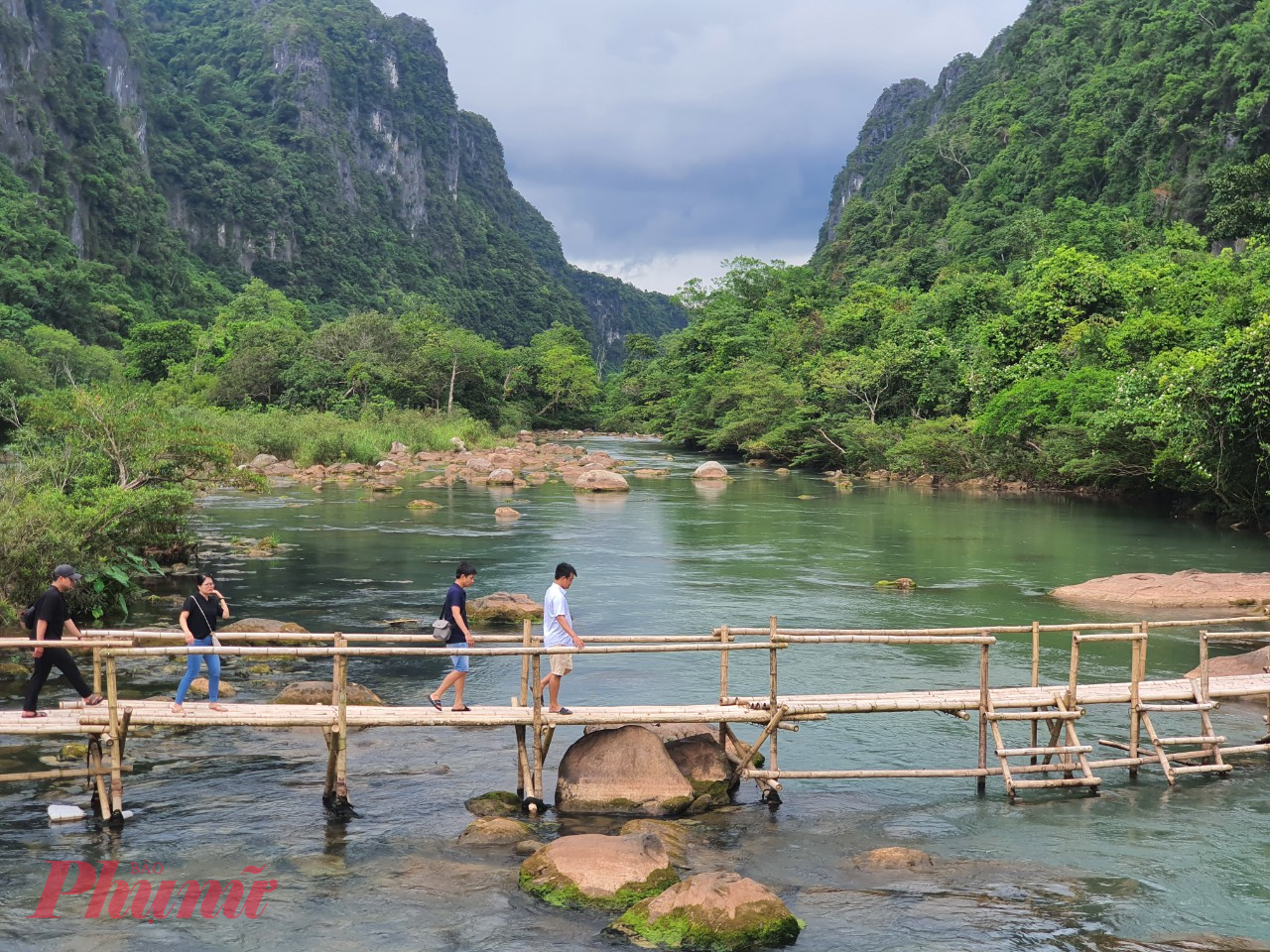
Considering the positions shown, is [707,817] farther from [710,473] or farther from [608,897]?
[710,473]

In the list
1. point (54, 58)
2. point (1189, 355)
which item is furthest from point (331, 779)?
point (54, 58)

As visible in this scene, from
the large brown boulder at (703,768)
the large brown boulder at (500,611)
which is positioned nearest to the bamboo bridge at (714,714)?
the large brown boulder at (703,768)

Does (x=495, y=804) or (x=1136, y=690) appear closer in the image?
(x=495, y=804)

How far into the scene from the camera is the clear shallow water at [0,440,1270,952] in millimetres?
8086

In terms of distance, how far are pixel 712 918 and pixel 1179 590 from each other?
53.7 feet

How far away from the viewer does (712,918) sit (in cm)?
759

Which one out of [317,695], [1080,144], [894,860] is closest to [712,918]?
[894,860]

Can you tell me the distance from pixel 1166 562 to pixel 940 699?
16.8m

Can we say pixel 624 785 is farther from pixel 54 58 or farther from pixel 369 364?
pixel 54 58

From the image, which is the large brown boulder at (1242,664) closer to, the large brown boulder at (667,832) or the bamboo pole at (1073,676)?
the bamboo pole at (1073,676)

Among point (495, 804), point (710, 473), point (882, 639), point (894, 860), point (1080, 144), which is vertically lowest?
point (894, 860)

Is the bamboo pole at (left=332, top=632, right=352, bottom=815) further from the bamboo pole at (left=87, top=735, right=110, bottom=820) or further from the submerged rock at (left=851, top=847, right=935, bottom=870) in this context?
the submerged rock at (left=851, top=847, right=935, bottom=870)

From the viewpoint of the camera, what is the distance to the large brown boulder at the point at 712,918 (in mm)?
7555

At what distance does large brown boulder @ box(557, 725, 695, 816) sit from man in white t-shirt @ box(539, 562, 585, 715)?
57 centimetres
